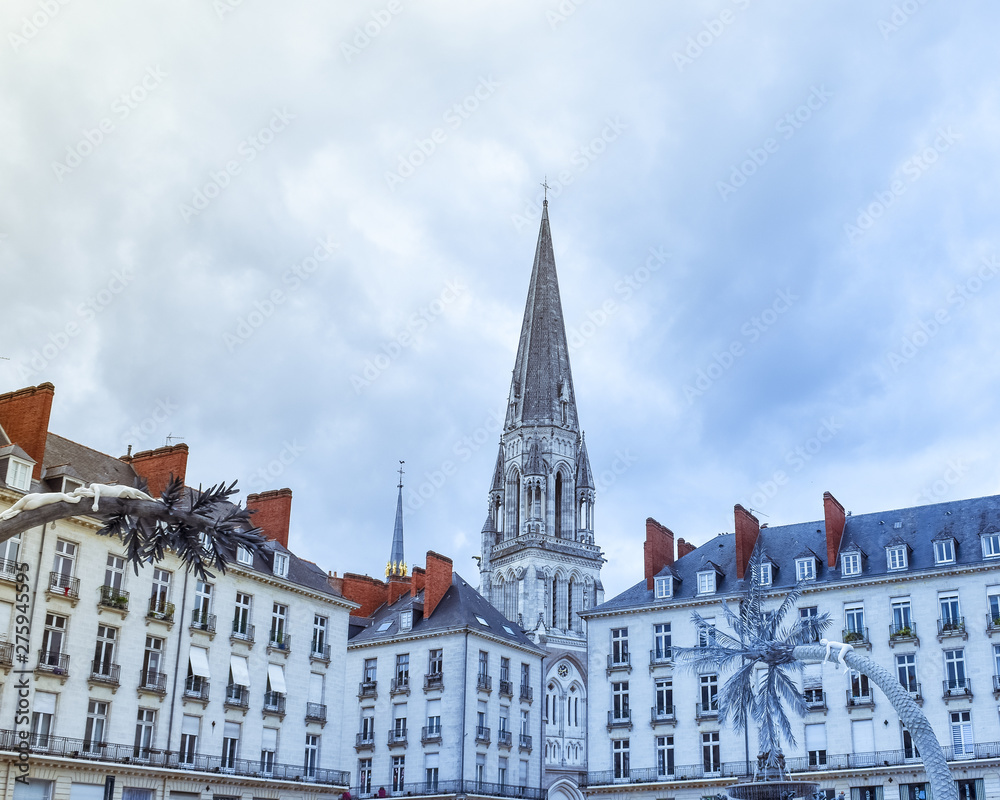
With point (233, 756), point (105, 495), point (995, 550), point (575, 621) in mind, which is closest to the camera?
point (105, 495)

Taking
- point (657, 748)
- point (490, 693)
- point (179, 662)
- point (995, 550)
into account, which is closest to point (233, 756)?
point (179, 662)

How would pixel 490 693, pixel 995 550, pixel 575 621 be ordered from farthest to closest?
1. pixel 575 621
2. pixel 490 693
3. pixel 995 550

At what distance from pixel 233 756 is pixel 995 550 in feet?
95.4

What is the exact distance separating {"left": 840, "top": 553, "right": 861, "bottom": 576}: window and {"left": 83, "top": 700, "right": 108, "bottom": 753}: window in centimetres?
2849

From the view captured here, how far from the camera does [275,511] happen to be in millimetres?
42969

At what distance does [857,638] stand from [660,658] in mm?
8484

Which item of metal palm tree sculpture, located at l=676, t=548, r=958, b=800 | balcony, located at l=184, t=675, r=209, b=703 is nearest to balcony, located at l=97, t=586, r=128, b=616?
balcony, located at l=184, t=675, r=209, b=703

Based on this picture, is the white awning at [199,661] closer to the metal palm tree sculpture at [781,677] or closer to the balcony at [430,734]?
the balcony at [430,734]

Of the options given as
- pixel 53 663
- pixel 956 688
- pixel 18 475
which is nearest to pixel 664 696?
pixel 956 688

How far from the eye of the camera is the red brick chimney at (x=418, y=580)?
53812 mm

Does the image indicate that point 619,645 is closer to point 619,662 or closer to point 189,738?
point 619,662

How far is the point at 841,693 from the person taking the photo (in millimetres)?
42562

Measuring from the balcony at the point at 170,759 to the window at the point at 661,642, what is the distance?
46.2 ft

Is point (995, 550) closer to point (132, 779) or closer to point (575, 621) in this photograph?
point (132, 779)
